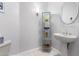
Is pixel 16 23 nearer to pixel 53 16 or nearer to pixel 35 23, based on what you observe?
pixel 35 23

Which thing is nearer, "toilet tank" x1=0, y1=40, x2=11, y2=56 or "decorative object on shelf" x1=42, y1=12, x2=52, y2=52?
"toilet tank" x1=0, y1=40, x2=11, y2=56

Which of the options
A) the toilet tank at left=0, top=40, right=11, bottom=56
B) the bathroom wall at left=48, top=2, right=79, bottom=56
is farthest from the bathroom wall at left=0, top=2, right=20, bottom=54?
the bathroom wall at left=48, top=2, right=79, bottom=56

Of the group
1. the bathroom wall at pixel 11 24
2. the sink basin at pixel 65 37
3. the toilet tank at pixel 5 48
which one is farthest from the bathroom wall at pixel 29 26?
the sink basin at pixel 65 37

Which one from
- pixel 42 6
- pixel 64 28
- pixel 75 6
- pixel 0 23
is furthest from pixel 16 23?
pixel 75 6

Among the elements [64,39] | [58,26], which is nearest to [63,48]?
[64,39]

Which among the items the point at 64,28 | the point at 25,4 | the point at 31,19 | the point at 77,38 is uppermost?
the point at 25,4

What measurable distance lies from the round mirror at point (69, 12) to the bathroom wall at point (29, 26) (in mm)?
332

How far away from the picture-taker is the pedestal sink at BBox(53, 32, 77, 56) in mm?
1593

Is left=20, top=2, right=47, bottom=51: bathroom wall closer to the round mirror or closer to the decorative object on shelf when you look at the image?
the decorative object on shelf

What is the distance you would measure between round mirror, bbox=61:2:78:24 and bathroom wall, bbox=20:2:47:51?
33 cm

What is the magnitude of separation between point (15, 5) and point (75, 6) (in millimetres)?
848

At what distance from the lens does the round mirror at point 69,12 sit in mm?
1604

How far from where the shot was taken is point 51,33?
5.24 feet

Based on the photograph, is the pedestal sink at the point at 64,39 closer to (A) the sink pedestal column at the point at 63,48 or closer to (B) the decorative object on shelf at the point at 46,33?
(A) the sink pedestal column at the point at 63,48
